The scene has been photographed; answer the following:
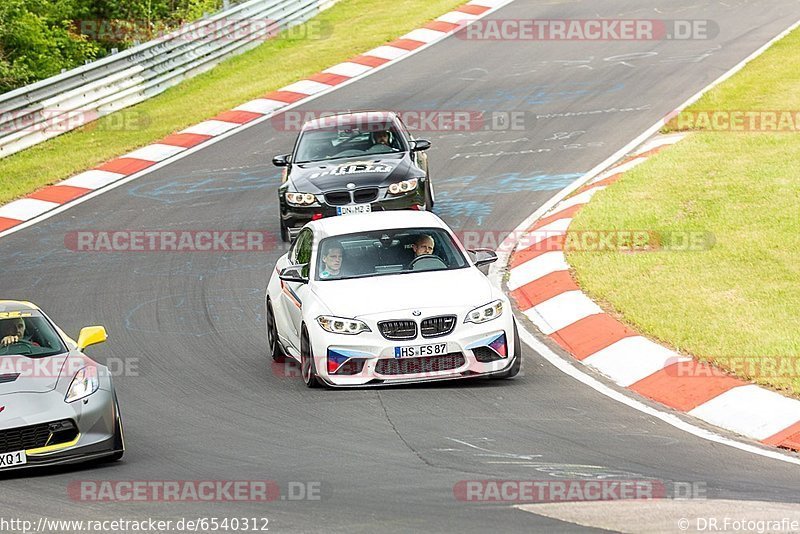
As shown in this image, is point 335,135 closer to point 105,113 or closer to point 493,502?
point 105,113

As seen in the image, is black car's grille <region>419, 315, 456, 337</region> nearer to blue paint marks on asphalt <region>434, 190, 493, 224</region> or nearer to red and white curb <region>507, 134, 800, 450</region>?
red and white curb <region>507, 134, 800, 450</region>

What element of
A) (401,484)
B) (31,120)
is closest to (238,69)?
(31,120)

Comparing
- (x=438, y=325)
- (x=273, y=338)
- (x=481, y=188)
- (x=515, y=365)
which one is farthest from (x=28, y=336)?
(x=481, y=188)

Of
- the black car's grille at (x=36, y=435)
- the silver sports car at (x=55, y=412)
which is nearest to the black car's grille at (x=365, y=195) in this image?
the silver sports car at (x=55, y=412)

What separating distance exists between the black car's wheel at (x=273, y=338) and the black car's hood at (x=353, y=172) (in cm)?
435

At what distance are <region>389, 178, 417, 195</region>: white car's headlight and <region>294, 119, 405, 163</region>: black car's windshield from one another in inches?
38.8

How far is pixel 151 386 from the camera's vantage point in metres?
12.7

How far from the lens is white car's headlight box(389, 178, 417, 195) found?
17.8m

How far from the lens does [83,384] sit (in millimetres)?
10172

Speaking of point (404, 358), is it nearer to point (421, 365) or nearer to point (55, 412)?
point (421, 365)

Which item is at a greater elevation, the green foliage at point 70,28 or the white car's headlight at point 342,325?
the white car's headlight at point 342,325

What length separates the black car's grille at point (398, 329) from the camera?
38.5 ft

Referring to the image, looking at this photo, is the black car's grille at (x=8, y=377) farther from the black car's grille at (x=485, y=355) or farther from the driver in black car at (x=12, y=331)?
the black car's grille at (x=485, y=355)

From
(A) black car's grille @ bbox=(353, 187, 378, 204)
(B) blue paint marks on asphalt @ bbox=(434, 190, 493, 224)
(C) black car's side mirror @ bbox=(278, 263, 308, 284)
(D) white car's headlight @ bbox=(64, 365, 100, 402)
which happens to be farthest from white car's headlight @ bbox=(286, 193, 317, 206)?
(D) white car's headlight @ bbox=(64, 365, 100, 402)
